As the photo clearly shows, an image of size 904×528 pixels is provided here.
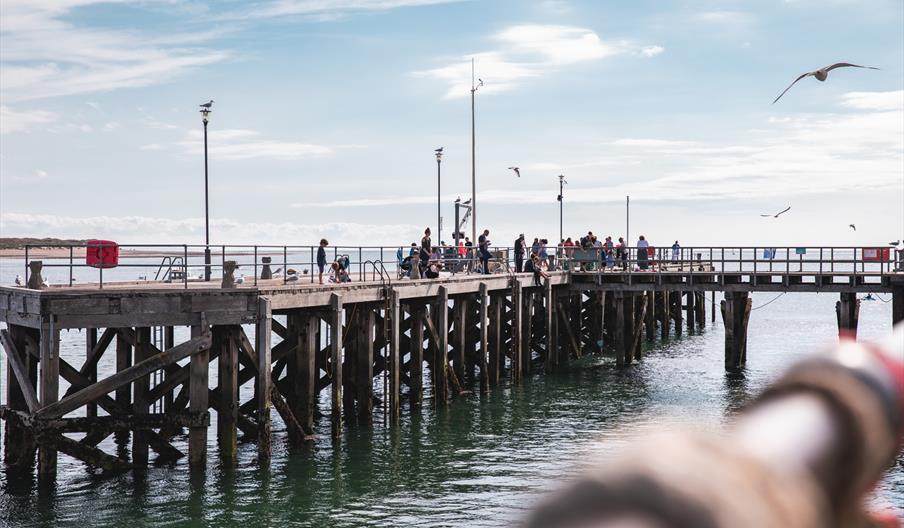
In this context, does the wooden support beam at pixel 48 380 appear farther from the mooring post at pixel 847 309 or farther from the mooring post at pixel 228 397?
the mooring post at pixel 847 309

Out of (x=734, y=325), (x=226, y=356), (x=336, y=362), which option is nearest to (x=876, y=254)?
(x=734, y=325)

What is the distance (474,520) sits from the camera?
684 inches

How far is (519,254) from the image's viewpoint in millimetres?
38906

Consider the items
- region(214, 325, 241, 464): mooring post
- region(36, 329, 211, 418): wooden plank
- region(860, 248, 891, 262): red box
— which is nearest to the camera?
region(36, 329, 211, 418): wooden plank

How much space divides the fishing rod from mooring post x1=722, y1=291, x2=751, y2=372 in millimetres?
37839

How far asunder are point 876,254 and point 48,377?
32522mm

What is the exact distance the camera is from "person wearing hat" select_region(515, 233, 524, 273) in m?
38.8

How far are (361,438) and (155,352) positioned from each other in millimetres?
5364

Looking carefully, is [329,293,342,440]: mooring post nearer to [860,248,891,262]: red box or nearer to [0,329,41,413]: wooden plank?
Result: [0,329,41,413]: wooden plank

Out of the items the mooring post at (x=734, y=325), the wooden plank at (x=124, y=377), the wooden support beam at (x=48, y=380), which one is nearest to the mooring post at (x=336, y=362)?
the wooden plank at (x=124, y=377)

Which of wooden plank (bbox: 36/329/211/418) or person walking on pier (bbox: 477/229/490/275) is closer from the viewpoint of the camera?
wooden plank (bbox: 36/329/211/418)

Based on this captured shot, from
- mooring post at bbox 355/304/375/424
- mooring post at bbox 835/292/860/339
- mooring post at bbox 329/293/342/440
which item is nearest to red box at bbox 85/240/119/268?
mooring post at bbox 329/293/342/440

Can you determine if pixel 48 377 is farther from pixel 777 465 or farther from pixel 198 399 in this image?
pixel 777 465

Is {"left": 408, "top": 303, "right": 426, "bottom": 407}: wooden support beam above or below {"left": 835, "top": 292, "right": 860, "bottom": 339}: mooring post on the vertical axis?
below
